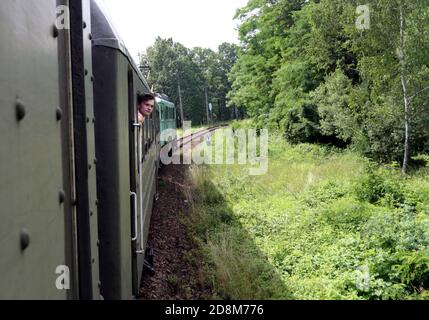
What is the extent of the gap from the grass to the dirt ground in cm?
25

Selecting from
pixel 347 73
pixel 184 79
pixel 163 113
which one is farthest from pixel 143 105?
pixel 184 79

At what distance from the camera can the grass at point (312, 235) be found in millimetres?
5688

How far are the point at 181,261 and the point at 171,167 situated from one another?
422 inches

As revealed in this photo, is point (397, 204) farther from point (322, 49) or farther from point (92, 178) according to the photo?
point (322, 49)

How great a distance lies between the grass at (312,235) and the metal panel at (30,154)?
184 inches

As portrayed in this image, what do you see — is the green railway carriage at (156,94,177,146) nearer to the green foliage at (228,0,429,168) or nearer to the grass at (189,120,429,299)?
the grass at (189,120,429,299)

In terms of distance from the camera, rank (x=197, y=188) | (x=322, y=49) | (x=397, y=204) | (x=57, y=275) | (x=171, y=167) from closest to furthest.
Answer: (x=57, y=275)
(x=397, y=204)
(x=197, y=188)
(x=171, y=167)
(x=322, y=49)

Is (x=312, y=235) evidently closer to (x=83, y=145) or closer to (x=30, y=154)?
(x=83, y=145)

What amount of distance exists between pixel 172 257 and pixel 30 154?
6.19 m

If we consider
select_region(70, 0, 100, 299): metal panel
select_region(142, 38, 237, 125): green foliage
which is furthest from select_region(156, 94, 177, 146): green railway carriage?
select_region(142, 38, 237, 125): green foliage

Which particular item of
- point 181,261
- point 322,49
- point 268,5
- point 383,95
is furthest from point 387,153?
point 268,5

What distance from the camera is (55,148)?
145cm

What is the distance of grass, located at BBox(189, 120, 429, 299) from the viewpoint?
Result: 224 inches

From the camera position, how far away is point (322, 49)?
18.8 m
